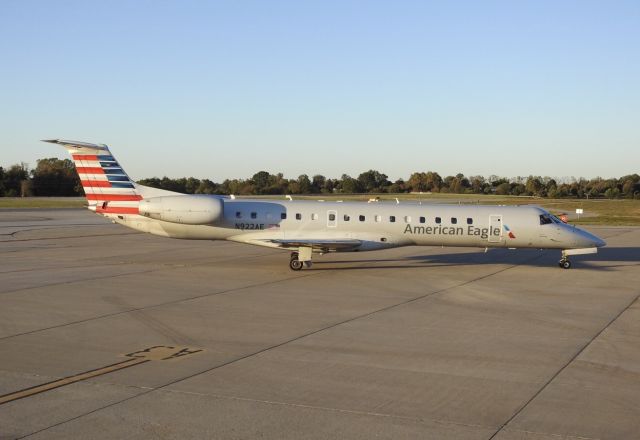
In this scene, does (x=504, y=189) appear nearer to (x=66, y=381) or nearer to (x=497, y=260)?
(x=497, y=260)

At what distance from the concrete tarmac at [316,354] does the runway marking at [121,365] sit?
43 mm

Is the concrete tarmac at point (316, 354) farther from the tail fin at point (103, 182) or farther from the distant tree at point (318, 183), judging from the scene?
the distant tree at point (318, 183)

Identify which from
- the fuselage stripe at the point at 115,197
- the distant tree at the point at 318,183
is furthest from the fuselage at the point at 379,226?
the distant tree at the point at 318,183

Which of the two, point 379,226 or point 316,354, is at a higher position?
point 379,226

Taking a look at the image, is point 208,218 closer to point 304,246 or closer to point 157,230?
point 157,230

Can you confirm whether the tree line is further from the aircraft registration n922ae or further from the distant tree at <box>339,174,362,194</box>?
the aircraft registration n922ae

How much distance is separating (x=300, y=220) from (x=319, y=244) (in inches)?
68.0

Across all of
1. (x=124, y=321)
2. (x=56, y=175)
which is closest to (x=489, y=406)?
(x=124, y=321)

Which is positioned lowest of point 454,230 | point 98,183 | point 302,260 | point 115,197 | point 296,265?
point 296,265

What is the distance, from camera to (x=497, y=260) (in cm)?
2617

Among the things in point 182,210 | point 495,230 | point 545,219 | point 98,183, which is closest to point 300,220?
point 182,210

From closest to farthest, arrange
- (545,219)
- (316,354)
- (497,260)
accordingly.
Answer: (316,354) → (545,219) → (497,260)

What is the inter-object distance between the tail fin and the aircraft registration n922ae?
0.11 ft

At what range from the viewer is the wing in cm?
2103
